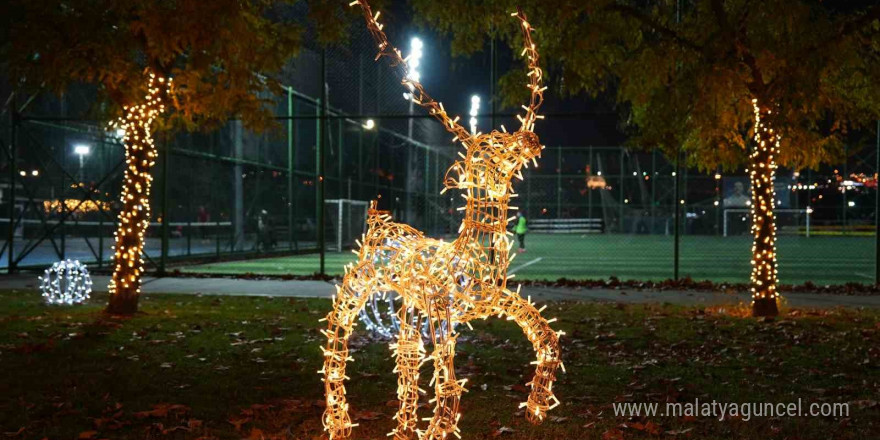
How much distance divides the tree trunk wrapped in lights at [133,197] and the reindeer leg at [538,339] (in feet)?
22.6

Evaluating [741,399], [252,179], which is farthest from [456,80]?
[741,399]

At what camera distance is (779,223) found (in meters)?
43.4

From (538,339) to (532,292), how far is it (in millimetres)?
9165

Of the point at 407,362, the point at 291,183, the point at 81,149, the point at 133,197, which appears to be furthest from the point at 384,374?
the point at 291,183

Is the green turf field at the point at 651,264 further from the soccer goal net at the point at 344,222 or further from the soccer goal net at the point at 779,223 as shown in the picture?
the soccer goal net at the point at 779,223

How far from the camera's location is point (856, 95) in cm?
1071

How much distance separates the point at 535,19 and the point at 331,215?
1903cm

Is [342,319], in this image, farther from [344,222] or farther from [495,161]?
[344,222]

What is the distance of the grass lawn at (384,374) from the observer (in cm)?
535

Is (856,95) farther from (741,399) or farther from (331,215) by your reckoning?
(331,215)

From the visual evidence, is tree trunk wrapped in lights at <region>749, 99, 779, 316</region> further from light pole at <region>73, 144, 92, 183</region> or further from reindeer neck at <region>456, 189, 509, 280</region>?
light pole at <region>73, 144, 92, 183</region>

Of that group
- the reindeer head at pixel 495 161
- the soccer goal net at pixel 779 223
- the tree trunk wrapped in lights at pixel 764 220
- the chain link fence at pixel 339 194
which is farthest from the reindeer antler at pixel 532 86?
the soccer goal net at pixel 779 223

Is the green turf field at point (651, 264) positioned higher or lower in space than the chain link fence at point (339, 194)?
lower

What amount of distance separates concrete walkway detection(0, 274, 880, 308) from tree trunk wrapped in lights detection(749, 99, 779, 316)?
156 cm
